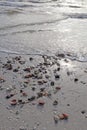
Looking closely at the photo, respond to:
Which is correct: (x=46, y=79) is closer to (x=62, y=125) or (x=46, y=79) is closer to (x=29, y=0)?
(x=62, y=125)

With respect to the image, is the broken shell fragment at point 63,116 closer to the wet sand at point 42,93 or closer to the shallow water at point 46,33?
the wet sand at point 42,93

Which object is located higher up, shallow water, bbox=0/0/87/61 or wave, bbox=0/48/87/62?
wave, bbox=0/48/87/62

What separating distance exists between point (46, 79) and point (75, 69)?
35.4 inches

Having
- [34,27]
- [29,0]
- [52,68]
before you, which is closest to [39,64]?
[52,68]

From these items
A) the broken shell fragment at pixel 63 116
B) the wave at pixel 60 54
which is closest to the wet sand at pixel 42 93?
the broken shell fragment at pixel 63 116

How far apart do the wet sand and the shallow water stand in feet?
2.70

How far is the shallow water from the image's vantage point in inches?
333

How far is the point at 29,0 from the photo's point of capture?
20.2 metres

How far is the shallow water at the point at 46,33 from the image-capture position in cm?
845

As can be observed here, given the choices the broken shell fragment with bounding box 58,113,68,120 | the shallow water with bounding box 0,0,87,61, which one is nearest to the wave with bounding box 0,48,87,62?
the shallow water with bounding box 0,0,87,61

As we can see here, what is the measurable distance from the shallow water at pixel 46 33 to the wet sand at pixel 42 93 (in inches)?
32.5

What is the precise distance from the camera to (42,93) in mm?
5664

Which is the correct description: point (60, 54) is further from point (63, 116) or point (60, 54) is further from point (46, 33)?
point (63, 116)

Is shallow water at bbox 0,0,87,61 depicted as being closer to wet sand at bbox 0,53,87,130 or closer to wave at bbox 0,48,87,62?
wave at bbox 0,48,87,62
